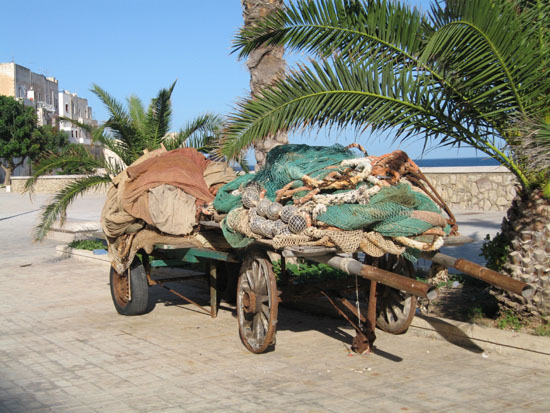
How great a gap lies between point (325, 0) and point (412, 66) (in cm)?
112

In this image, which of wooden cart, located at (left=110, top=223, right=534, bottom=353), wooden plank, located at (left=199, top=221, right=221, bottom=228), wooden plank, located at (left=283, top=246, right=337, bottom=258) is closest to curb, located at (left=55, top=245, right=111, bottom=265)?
wooden cart, located at (left=110, top=223, right=534, bottom=353)

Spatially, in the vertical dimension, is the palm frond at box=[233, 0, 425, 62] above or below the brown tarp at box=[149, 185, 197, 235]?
above

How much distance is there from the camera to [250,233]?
6031mm

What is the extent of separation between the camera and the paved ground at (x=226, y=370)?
4977mm

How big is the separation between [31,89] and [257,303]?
74.3 m

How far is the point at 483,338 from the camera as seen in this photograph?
6363mm

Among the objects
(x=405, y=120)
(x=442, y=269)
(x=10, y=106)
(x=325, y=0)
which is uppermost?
(x=10, y=106)

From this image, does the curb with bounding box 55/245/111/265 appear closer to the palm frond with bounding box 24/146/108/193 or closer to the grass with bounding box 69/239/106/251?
the grass with bounding box 69/239/106/251

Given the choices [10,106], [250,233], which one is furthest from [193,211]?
[10,106]

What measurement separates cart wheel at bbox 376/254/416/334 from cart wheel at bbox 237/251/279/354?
54.7 inches

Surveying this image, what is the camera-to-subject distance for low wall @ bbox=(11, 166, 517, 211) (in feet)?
60.2

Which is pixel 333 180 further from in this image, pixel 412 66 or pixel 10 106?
pixel 10 106

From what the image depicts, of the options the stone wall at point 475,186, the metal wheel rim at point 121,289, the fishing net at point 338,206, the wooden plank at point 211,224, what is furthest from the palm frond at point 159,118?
the stone wall at point 475,186

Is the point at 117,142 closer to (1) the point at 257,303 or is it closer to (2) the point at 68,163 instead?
(2) the point at 68,163
